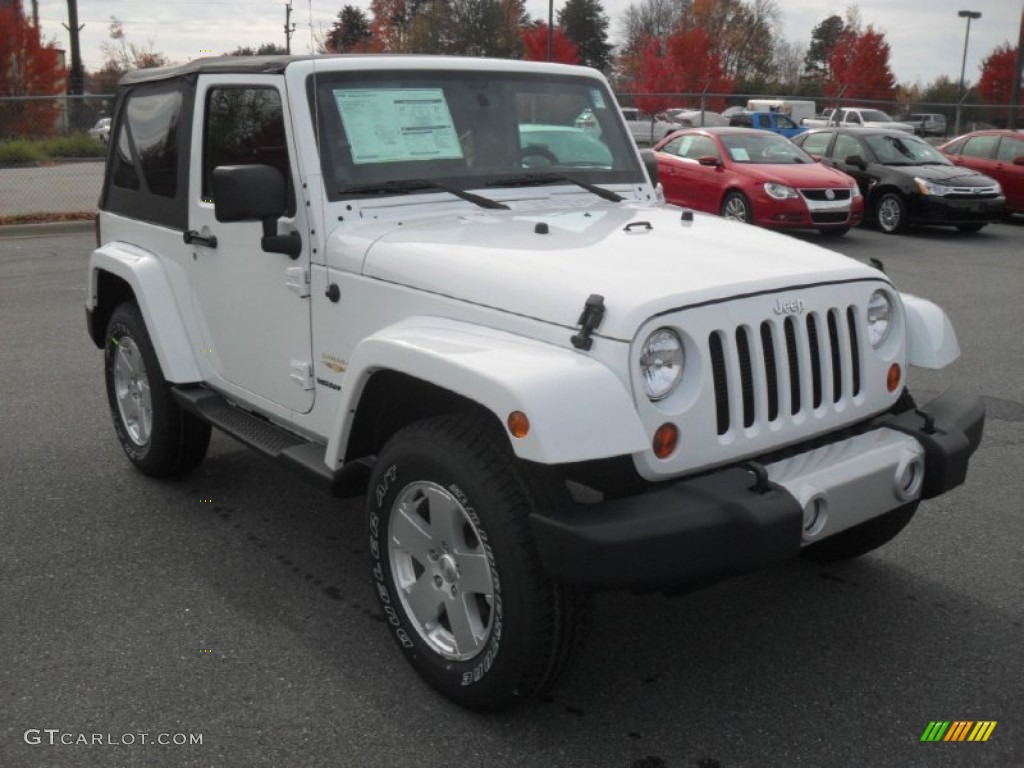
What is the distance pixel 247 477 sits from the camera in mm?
5359

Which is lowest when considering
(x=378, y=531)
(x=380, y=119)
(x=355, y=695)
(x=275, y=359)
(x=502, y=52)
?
(x=355, y=695)

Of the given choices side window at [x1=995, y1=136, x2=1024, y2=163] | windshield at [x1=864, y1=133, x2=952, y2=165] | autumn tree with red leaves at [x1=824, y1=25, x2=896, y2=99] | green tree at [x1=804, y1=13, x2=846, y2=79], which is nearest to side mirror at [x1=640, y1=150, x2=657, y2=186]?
windshield at [x1=864, y1=133, x2=952, y2=165]

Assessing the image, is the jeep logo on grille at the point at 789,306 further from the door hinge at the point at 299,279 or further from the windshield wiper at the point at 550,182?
the door hinge at the point at 299,279

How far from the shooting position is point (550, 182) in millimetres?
4348

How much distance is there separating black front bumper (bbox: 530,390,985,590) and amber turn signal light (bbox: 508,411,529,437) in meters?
0.23

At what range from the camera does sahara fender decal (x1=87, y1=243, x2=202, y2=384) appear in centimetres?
466

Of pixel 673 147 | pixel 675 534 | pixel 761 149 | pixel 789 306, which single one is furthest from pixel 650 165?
pixel 673 147

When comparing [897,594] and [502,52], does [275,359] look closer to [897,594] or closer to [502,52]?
[897,594]

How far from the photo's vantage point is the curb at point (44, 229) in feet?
50.3

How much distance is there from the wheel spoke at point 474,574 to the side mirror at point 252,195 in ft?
4.65

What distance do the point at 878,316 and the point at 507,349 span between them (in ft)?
4.47

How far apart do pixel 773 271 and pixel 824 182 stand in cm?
1205

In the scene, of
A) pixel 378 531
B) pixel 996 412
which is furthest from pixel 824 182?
pixel 378 531

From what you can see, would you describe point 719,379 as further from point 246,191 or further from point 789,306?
point 246,191
